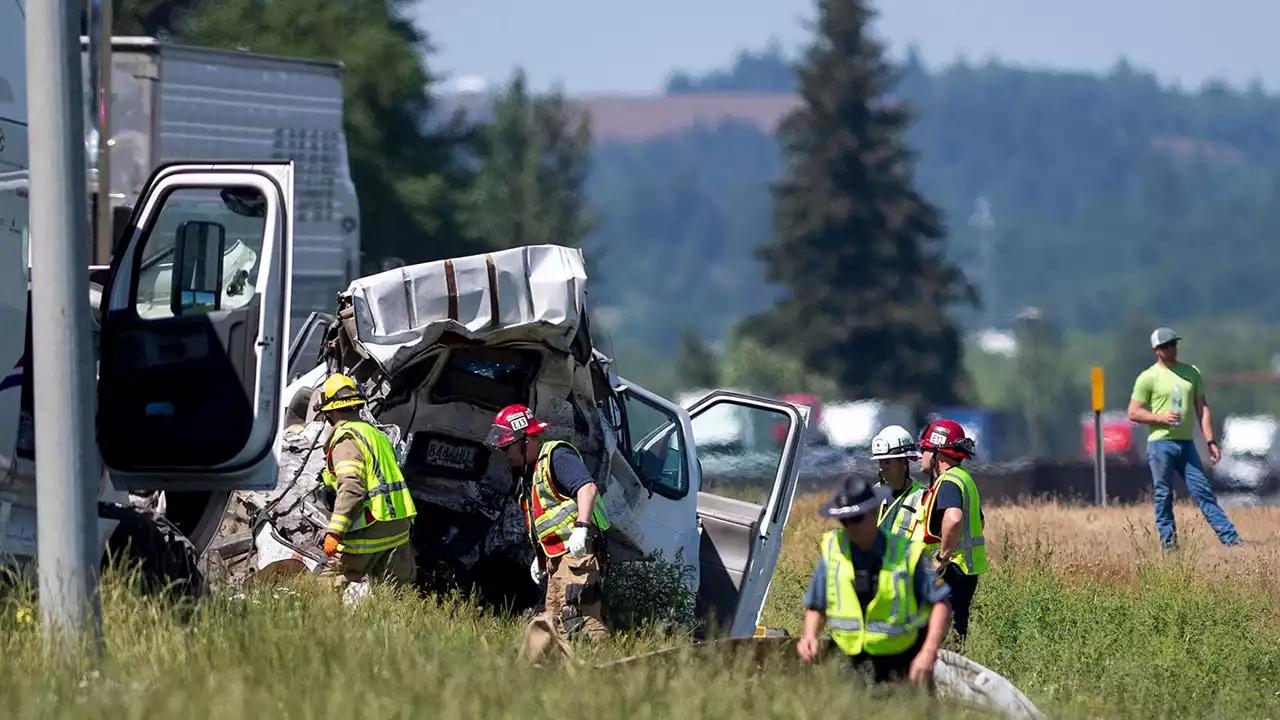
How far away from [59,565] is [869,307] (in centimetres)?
6552

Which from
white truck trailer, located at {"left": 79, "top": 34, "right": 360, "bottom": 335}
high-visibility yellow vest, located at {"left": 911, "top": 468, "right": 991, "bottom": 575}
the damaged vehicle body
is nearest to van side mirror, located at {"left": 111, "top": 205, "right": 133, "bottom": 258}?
white truck trailer, located at {"left": 79, "top": 34, "right": 360, "bottom": 335}

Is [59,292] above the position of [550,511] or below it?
above

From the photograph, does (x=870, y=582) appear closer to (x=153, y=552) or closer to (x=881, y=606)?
(x=881, y=606)

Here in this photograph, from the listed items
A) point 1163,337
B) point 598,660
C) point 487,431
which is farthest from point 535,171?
point 598,660

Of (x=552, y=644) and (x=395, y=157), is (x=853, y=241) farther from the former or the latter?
(x=552, y=644)

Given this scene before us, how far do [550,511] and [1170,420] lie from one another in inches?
260

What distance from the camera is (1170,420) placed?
50.9 ft

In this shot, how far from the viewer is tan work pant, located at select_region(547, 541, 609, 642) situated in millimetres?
10641

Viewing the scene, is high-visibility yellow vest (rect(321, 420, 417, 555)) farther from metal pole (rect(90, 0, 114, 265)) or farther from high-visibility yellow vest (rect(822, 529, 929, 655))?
metal pole (rect(90, 0, 114, 265))

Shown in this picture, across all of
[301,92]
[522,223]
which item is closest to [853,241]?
[522,223]

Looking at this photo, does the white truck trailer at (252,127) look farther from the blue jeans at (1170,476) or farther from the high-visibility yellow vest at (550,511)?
the high-visibility yellow vest at (550,511)

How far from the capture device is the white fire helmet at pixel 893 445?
1095 centimetres

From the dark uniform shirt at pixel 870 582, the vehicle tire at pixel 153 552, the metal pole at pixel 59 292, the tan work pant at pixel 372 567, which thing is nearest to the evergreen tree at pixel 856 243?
the tan work pant at pixel 372 567

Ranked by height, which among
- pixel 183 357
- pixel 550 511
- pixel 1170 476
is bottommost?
pixel 1170 476
